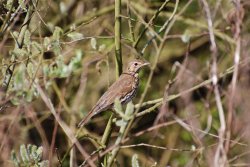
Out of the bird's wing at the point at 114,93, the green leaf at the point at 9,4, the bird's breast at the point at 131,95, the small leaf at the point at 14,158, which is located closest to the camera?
the small leaf at the point at 14,158

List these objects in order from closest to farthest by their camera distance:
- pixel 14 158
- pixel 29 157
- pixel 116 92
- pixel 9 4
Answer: pixel 14 158 < pixel 29 157 < pixel 9 4 < pixel 116 92

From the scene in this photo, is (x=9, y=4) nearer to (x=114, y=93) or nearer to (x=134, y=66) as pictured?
(x=114, y=93)

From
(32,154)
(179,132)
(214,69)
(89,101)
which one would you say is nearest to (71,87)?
(89,101)

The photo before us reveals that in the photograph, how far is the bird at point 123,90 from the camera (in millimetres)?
5449

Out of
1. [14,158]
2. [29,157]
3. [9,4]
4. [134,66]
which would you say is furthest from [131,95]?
[14,158]

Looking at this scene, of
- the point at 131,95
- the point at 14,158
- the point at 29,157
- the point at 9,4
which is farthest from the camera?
the point at 131,95

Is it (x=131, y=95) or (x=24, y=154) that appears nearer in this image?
(x=24, y=154)

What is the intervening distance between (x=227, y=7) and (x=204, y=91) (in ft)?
8.28

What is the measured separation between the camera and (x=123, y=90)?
561cm

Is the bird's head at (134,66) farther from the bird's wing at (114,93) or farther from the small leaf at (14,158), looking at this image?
the small leaf at (14,158)

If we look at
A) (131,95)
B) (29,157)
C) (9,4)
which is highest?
(9,4)

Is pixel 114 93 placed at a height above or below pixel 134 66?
below

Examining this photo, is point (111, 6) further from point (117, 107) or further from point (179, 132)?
point (117, 107)

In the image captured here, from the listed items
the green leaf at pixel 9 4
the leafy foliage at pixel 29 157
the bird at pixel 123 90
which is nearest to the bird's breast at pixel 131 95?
the bird at pixel 123 90
